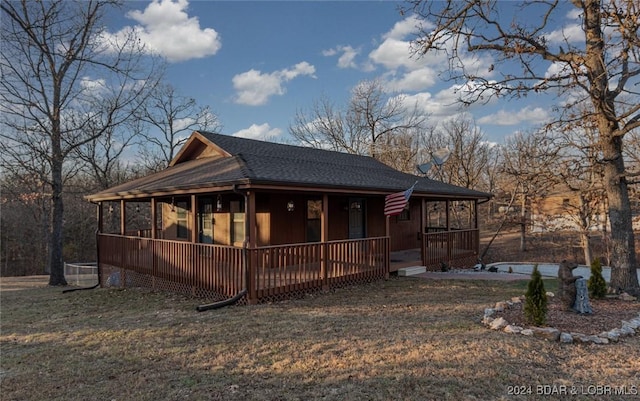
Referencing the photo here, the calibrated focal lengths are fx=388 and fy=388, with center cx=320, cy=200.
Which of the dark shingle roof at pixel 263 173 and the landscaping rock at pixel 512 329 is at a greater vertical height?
the dark shingle roof at pixel 263 173

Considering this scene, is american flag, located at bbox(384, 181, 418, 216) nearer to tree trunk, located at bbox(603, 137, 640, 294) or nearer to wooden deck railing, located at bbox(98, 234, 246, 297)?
wooden deck railing, located at bbox(98, 234, 246, 297)

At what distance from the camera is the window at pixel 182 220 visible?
1316 cm

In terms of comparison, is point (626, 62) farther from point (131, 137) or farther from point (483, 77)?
point (131, 137)

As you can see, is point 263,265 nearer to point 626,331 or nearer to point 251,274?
point 251,274

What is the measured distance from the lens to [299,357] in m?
4.63

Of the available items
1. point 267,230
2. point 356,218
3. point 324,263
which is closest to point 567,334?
point 324,263

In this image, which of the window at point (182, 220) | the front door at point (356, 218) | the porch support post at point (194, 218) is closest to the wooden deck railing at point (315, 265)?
the porch support post at point (194, 218)

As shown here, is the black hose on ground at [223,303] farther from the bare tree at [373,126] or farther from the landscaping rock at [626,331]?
the bare tree at [373,126]

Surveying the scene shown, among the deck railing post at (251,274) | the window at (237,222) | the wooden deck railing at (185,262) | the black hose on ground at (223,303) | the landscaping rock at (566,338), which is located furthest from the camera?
the window at (237,222)

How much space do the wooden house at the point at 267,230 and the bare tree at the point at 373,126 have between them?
14081 mm

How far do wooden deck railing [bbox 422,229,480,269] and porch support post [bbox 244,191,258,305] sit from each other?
240 inches

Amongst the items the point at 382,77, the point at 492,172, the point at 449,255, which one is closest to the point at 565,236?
the point at 492,172

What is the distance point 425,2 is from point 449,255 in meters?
7.91

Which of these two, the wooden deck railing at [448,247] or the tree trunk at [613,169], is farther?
the wooden deck railing at [448,247]
